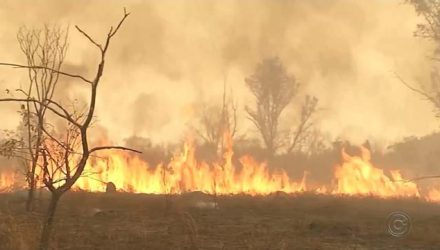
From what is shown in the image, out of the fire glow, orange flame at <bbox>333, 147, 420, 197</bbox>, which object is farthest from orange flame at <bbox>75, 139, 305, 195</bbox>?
orange flame at <bbox>333, 147, 420, 197</bbox>

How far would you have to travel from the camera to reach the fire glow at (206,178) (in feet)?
105

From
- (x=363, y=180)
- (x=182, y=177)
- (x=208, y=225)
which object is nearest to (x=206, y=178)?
(x=182, y=177)

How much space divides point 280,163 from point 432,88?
16733 mm

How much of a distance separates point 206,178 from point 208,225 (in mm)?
15664

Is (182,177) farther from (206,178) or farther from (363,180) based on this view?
(363,180)

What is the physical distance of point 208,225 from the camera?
59.3 feet

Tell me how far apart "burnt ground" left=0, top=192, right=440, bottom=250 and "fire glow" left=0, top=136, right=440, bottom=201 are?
5.24 meters

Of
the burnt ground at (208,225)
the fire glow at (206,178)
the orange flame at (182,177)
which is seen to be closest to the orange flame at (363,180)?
the fire glow at (206,178)

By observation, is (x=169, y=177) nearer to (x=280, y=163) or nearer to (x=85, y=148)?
(x=280, y=163)

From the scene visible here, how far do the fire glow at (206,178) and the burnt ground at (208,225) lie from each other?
5.24m

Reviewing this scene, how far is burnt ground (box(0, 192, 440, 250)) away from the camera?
1379 cm

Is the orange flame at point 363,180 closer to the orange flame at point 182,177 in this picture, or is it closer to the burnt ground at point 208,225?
the orange flame at point 182,177

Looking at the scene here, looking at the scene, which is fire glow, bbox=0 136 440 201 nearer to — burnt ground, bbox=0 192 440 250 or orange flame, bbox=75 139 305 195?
orange flame, bbox=75 139 305 195

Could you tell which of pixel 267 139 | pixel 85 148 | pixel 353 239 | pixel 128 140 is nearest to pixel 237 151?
pixel 267 139
